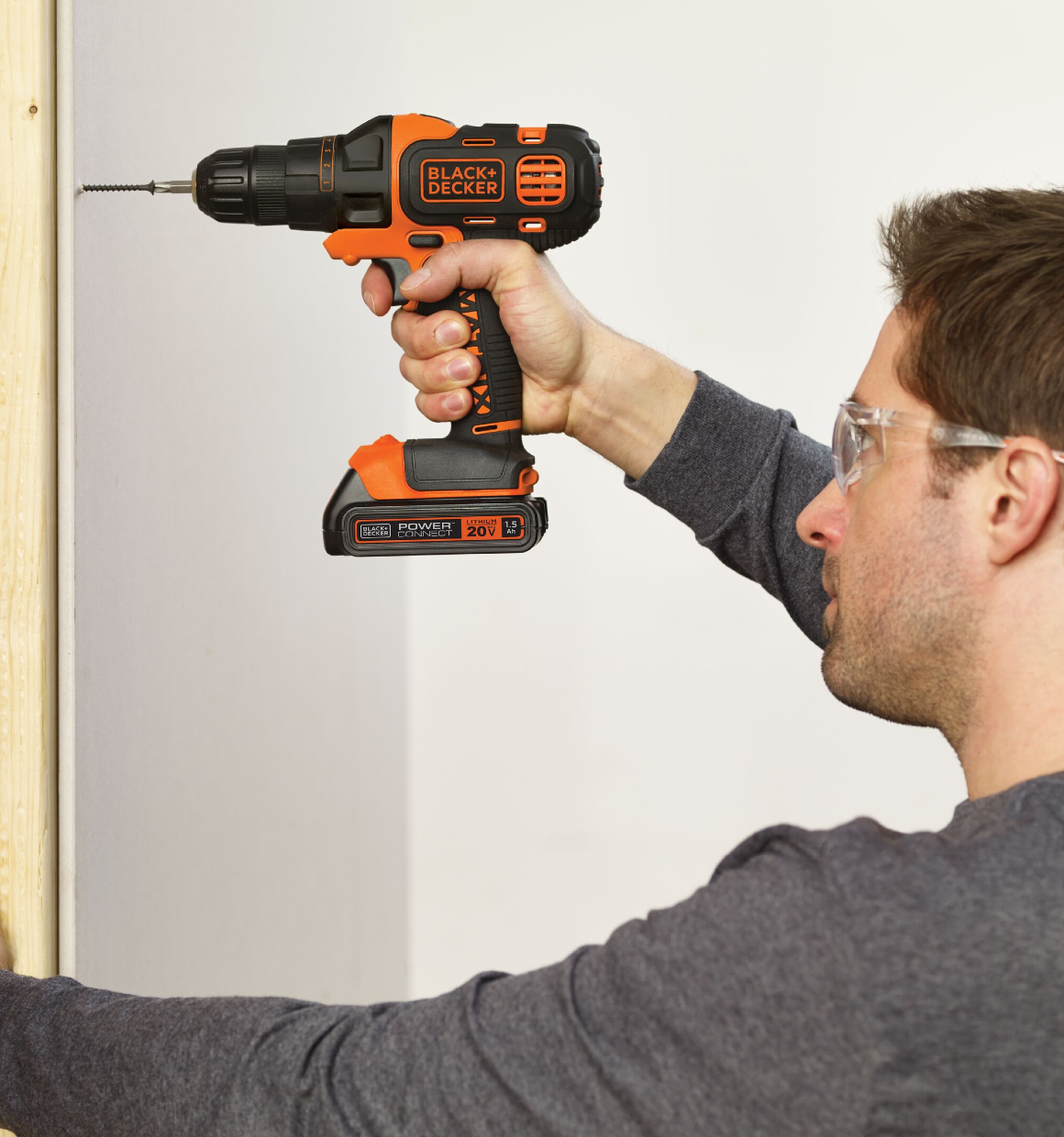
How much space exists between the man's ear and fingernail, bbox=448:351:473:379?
0.52 m

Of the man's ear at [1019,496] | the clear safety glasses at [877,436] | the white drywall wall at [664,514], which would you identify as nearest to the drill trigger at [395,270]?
the clear safety glasses at [877,436]

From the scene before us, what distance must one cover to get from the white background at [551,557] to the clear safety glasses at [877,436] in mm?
855

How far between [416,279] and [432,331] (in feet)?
0.18

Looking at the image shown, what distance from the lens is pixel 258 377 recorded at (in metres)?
1.71

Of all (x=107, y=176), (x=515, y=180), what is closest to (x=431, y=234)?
(x=515, y=180)

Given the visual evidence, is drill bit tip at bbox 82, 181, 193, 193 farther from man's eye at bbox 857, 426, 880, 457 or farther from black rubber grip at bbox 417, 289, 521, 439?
man's eye at bbox 857, 426, 880, 457

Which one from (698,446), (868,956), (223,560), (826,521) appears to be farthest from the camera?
(223,560)

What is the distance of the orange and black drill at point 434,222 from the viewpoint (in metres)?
1.06

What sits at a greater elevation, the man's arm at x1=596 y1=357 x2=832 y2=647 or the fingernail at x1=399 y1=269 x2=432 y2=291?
the fingernail at x1=399 y1=269 x2=432 y2=291

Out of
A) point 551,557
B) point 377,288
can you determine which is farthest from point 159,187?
point 551,557

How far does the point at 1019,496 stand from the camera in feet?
2.65

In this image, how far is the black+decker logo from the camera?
1.07 metres

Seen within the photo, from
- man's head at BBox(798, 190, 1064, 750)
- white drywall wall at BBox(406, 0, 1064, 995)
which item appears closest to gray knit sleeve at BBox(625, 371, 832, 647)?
man's head at BBox(798, 190, 1064, 750)

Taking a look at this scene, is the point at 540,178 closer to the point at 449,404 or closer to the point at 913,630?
the point at 449,404
